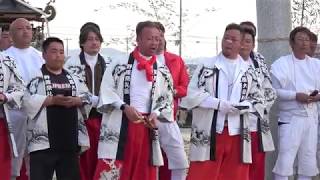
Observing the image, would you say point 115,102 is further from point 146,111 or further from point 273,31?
point 273,31

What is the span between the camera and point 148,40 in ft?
17.6

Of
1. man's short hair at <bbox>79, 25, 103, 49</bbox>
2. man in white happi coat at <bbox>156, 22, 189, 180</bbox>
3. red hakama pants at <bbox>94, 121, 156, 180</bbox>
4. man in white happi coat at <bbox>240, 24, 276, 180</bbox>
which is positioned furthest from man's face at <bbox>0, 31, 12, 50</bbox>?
man in white happi coat at <bbox>240, 24, 276, 180</bbox>

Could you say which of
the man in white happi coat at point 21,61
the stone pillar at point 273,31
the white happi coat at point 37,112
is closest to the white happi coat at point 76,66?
the man in white happi coat at point 21,61

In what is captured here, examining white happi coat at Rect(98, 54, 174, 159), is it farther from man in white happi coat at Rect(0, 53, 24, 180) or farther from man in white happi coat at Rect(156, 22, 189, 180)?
man in white happi coat at Rect(0, 53, 24, 180)

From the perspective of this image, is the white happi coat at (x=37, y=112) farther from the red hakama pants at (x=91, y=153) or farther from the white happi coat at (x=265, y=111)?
the white happi coat at (x=265, y=111)

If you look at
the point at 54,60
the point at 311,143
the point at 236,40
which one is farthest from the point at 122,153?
the point at 311,143

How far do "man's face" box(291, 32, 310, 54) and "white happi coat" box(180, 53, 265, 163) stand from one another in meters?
0.70

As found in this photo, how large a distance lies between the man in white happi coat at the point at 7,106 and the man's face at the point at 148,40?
1136 millimetres

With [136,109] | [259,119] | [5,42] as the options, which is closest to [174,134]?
[136,109]

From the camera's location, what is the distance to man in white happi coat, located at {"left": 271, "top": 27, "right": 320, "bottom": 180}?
19.9 ft

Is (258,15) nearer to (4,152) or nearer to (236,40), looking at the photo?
(236,40)

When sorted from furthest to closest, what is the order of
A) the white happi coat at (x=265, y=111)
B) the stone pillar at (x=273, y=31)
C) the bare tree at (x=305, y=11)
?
the bare tree at (x=305, y=11) < the stone pillar at (x=273, y=31) < the white happi coat at (x=265, y=111)

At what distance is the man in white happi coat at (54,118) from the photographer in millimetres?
5375

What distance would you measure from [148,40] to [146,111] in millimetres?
622
